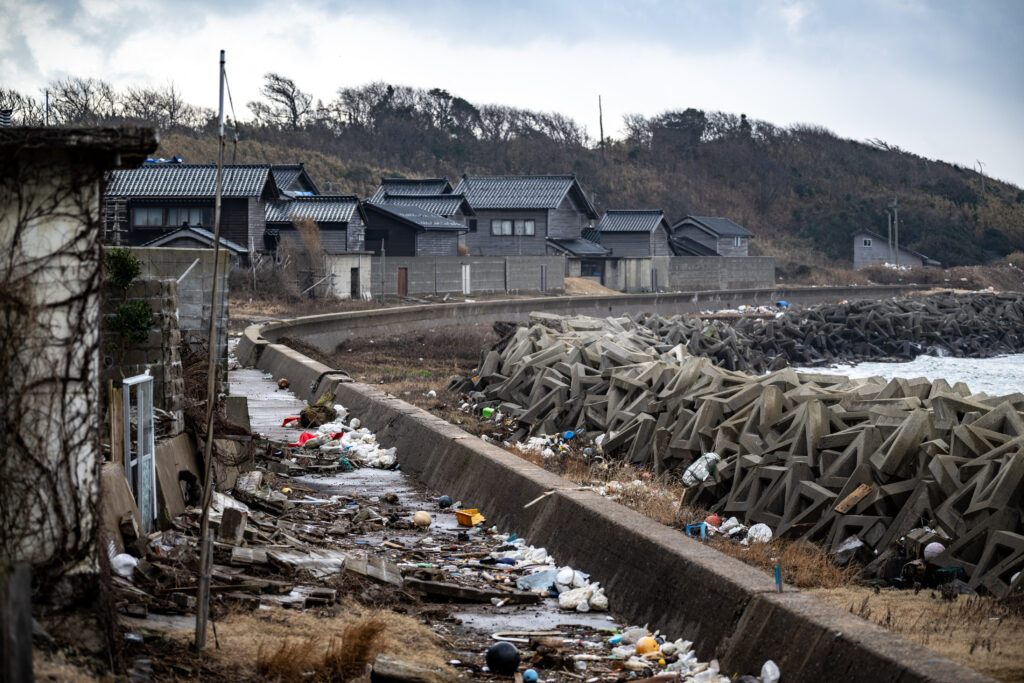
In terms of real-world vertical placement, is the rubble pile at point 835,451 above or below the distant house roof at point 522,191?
below

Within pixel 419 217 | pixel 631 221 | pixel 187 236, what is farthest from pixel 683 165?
pixel 187 236

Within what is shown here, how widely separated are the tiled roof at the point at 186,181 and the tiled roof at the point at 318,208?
126 inches

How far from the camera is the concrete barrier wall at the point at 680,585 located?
4926 mm

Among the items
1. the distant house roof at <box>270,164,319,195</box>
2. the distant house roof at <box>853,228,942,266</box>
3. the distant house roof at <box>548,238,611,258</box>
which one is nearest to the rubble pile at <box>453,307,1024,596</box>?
the distant house roof at <box>270,164,319,195</box>

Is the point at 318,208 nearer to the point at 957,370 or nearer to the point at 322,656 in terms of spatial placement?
the point at 957,370

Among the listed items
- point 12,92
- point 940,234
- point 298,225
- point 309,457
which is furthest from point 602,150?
point 309,457

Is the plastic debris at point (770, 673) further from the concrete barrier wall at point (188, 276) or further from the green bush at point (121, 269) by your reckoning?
the concrete barrier wall at point (188, 276)

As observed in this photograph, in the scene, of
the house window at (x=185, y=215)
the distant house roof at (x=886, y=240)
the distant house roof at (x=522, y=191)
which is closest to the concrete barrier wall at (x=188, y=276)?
the house window at (x=185, y=215)

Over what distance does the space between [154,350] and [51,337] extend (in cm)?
417

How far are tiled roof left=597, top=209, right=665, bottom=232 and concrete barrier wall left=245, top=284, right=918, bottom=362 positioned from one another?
1400cm

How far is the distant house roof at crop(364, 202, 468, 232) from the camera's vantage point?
190 ft

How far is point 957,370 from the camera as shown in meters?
35.3

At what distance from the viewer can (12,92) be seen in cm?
2697

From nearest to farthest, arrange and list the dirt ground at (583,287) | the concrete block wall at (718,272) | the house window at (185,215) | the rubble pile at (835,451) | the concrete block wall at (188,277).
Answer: the rubble pile at (835,451) → the concrete block wall at (188,277) → the house window at (185,215) → the dirt ground at (583,287) → the concrete block wall at (718,272)
